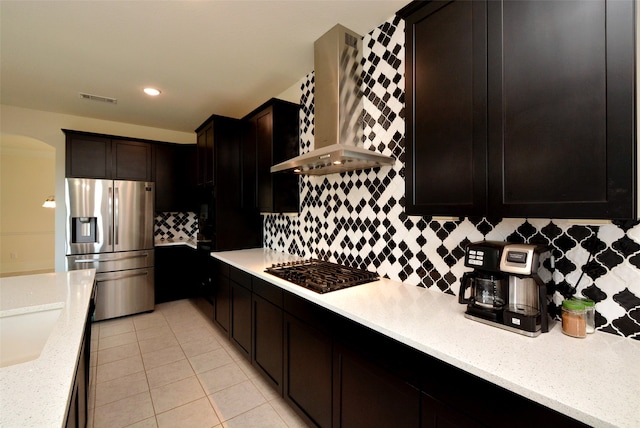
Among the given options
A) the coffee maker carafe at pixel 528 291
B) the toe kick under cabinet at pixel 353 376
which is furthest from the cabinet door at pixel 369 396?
the coffee maker carafe at pixel 528 291

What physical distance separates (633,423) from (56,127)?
17.9ft

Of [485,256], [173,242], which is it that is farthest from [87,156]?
[485,256]

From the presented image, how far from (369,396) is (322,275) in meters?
0.83

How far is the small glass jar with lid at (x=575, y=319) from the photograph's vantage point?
1100mm

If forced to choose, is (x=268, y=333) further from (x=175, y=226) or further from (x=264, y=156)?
(x=175, y=226)

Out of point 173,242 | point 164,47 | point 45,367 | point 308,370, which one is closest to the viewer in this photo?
point 45,367

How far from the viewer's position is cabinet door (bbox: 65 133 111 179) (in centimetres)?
354

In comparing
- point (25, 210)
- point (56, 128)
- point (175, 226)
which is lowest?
point (175, 226)

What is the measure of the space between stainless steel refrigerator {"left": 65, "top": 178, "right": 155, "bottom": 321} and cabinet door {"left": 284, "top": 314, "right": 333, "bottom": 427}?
115 inches

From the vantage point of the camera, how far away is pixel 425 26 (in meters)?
1.41

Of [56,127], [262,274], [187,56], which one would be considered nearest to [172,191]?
[56,127]

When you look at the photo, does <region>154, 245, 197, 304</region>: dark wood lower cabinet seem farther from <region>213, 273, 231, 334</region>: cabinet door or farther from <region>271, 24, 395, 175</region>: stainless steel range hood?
<region>271, 24, 395, 175</region>: stainless steel range hood

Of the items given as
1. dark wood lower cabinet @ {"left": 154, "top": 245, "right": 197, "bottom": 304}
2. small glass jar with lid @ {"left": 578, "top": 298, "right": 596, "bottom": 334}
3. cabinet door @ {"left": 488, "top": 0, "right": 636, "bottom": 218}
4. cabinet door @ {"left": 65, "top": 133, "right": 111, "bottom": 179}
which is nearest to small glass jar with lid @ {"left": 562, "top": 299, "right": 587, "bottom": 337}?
small glass jar with lid @ {"left": 578, "top": 298, "right": 596, "bottom": 334}

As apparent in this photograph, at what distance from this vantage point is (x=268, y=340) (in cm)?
215
